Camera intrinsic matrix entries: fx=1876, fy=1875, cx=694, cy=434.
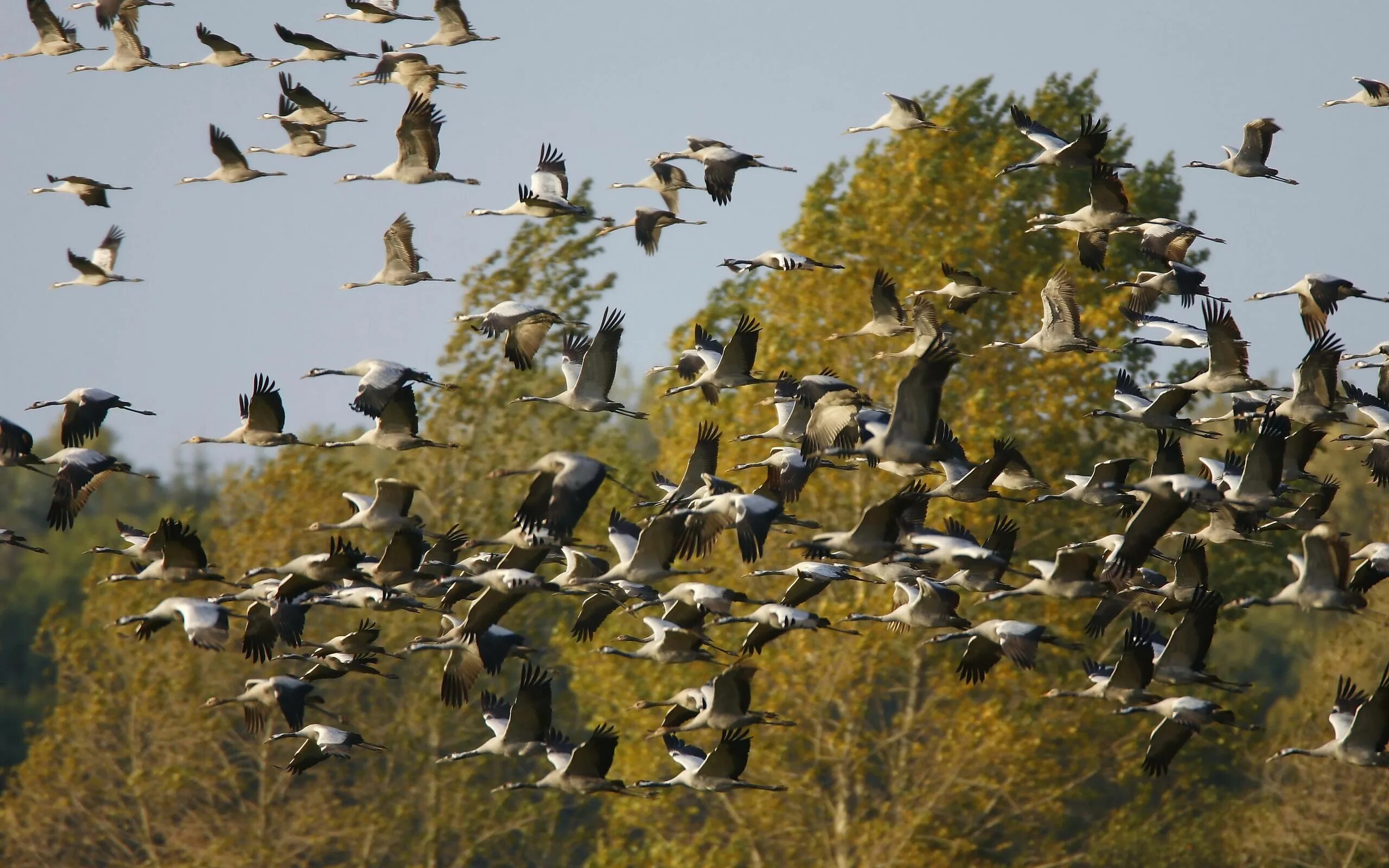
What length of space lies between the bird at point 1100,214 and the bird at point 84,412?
29.9 feet

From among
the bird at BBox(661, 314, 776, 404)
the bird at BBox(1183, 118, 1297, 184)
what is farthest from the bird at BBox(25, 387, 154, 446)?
the bird at BBox(1183, 118, 1297, 184)

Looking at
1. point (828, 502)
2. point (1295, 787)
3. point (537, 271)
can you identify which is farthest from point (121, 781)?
point (1295, 787)

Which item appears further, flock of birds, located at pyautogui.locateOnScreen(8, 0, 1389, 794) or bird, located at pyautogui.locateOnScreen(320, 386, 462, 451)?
bird, located at pyautogui.locateOnScreen(320, 386, 462, 451)

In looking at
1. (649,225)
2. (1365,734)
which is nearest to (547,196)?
(649,225)

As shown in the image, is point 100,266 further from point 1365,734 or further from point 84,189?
point 1365,734

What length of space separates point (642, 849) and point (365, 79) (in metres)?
13.2

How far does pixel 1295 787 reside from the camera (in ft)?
102

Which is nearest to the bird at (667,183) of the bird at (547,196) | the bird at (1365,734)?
the bird at (547,196)

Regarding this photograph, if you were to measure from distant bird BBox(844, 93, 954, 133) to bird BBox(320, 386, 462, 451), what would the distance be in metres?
6.20

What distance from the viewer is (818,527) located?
17562mm

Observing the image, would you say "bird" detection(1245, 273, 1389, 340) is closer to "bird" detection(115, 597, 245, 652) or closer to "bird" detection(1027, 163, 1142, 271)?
"bird" detection(1027, 163, 1142, 271)

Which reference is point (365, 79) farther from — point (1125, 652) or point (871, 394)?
point (1125, 652)

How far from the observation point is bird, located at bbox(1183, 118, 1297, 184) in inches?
712

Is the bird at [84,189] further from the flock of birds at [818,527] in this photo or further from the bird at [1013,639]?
the bird at [1013,639]
